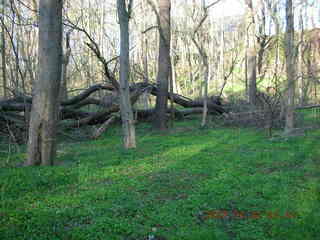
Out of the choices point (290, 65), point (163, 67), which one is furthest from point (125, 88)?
point (290, 65)

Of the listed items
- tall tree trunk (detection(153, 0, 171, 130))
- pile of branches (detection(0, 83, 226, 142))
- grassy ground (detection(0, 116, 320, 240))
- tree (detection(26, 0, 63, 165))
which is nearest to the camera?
grassy ground (detection(0, 116, 320, 240))

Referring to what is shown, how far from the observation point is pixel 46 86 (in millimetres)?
7578

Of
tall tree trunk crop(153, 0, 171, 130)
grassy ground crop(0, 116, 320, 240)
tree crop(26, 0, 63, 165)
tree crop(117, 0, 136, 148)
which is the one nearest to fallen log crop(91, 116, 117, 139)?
tall tree trunk crop(153, 0, 171, 130)

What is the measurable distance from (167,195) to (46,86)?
3828 millimetres

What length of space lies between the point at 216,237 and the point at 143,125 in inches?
464

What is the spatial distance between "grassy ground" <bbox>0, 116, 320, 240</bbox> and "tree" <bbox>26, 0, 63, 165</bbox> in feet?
2.08

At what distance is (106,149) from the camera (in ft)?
34.4

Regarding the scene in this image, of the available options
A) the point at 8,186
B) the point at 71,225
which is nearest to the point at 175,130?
the point at 8,186

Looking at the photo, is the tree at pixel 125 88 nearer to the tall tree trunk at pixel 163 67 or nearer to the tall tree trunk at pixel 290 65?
the tall tree trunk at pixel 163 67

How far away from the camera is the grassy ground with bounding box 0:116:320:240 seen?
441 cm

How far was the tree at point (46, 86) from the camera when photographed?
7555 mm

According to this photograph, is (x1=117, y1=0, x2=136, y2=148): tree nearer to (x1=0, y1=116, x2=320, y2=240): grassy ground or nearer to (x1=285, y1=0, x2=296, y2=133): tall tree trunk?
(x1=0, y1=116, x2=320, y2=240): grassy ground

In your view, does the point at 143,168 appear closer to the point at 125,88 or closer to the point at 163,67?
the point at 125,88

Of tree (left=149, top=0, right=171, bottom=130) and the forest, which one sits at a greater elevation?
tree (left=149, top=0, right=171, bottom=130)
